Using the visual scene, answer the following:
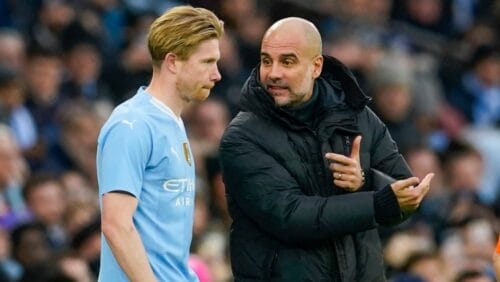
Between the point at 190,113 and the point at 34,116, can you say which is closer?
the point at 34,116

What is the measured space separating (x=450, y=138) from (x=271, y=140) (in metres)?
8.36

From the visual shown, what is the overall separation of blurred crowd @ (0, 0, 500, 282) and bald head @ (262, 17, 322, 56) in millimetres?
2684

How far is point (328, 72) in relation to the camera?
22.7 feet

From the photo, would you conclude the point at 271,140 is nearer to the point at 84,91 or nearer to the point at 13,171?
the point at 13,171

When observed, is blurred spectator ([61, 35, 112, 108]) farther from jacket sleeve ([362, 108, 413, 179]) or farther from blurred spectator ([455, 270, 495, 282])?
jacket sleeve ([362, 108, 413, 179])

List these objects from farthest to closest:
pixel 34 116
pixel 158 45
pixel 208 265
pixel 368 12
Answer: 1. pixel 368 12
2. pixel 34 116
3. pixel 208 265
4. pixel 158 45

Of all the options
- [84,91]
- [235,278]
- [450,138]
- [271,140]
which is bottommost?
[450,138]

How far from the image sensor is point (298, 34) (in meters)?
6.63

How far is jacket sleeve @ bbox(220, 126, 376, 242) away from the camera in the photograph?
21.0 ft

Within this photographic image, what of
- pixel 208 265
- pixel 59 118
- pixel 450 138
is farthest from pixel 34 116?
pixel 450 138

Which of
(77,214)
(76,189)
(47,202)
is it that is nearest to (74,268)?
(47,202)

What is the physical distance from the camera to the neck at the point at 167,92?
618 centimetres

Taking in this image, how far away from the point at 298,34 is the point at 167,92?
76 centimetres

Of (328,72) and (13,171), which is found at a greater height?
(328,72)
